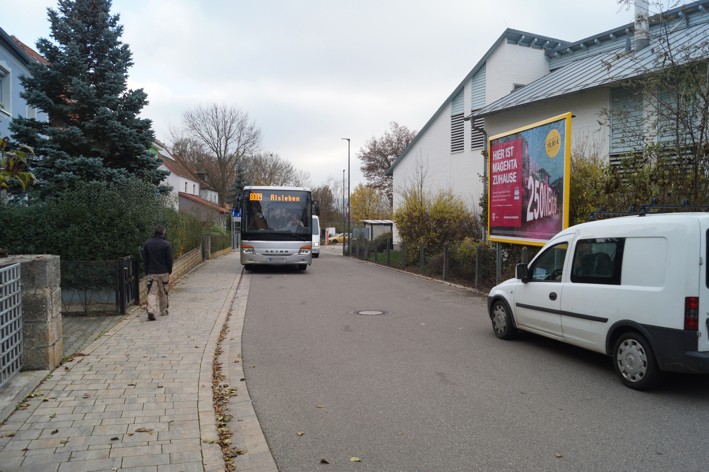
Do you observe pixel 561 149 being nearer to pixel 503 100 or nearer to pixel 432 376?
pixel 432 376

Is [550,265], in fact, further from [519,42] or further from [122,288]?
[519,42]

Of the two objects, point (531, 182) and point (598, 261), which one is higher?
point (531, 182)

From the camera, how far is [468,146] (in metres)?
27.0

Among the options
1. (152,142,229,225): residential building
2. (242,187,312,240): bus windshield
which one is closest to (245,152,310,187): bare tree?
(152,142,229,225): residential building

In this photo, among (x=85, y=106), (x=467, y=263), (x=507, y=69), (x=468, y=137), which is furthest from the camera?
(x=468, y=137)

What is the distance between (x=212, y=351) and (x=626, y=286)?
5257 millimetres

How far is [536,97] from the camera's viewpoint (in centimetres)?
→ 1864

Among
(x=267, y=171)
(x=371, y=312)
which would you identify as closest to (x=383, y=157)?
(x=267, y=171)

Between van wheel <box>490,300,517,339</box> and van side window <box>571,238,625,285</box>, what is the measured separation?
1.64 m

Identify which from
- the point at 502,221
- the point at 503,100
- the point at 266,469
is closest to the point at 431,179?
the point at 503,100

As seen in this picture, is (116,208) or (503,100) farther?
(503,100)

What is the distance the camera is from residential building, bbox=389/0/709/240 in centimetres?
1538

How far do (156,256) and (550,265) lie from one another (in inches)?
271

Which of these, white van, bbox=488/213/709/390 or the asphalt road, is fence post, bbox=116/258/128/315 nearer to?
the asphalt road
